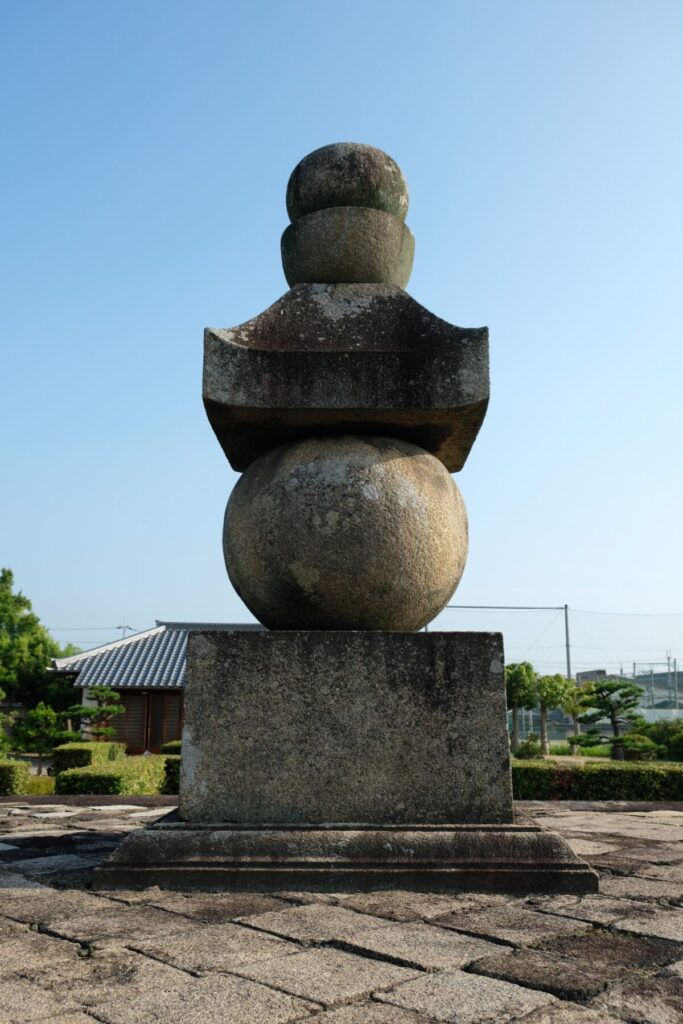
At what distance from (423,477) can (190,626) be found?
29.4m

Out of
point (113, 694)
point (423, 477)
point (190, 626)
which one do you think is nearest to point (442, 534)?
point (423, 477)

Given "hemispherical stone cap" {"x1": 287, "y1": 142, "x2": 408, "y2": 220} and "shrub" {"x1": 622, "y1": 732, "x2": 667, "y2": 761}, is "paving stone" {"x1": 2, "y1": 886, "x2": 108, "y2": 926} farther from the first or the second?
"shrub" {"x1": 622, "y1": 732, "x2": 667, "y2": 761}

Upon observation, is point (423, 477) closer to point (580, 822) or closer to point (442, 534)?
point (442, 534)

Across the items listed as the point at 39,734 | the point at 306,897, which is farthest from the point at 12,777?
the point at 39,734

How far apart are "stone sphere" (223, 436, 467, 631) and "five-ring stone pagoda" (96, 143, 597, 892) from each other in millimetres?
10

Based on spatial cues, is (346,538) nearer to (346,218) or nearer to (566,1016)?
(346,218)

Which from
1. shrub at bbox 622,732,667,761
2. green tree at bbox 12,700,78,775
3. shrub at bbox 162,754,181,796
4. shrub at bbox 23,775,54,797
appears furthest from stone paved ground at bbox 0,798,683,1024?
shrub at bbox 622,732,667,761

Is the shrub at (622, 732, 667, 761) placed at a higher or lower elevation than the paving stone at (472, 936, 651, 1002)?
lower

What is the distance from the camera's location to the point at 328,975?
216cm

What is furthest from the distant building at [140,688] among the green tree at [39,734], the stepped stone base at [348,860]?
the stepped stone base at [348,860]

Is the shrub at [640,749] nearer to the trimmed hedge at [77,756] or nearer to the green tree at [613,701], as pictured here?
the green tree at [613,701]

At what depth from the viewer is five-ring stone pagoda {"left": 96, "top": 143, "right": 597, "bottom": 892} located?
3312 mm

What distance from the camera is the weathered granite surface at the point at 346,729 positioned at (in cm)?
355

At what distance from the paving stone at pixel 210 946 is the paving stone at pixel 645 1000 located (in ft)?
2.89
